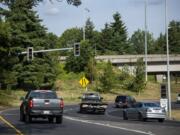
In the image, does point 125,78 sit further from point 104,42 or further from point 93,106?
point 93,106

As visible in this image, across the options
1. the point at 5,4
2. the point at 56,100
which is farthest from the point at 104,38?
the point at 5,4

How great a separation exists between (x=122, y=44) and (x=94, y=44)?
10.3 m

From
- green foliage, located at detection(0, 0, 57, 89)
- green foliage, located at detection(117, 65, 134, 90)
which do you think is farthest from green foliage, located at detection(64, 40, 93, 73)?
green foliage, located at detection(0, 0, 57, 89)

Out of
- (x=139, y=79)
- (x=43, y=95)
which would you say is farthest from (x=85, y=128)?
(x=139, y=79)

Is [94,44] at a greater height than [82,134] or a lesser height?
greater

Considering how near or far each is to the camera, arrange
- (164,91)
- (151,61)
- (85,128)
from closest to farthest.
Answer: (85,128), (164,91), (151,61)

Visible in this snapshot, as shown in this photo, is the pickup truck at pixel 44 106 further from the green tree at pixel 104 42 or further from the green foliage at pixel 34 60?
the green tree at pixel 104 42

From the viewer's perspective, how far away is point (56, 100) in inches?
1342

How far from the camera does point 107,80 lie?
103 m

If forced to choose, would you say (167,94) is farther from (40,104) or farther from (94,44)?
(94,44)

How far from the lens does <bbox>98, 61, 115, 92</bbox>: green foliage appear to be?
10338 centimetres

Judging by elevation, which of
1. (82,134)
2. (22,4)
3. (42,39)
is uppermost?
(42,39)

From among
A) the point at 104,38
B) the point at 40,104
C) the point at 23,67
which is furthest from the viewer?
the point at 104,38

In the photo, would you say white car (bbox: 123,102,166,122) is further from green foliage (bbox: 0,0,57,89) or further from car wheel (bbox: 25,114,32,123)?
green foliage (bbox: 0,0,57,89)
